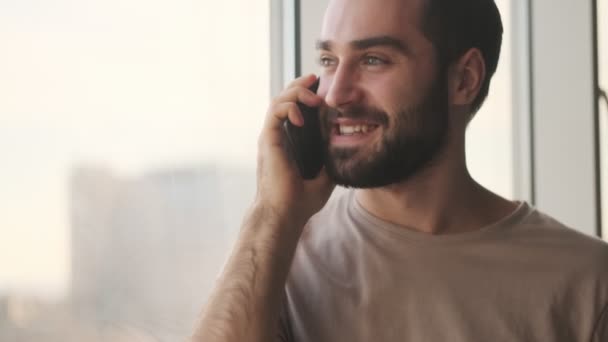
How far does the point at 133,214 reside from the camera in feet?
4.29

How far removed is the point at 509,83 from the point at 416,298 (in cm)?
108

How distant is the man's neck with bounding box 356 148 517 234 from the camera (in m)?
1.39

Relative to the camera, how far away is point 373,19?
1299 millimetres

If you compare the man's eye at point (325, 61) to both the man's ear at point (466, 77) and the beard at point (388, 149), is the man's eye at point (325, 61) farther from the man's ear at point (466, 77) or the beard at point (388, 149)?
the man's ear at point (466, 77)

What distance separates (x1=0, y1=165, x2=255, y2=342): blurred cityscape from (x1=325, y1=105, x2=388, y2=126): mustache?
0.29 metres

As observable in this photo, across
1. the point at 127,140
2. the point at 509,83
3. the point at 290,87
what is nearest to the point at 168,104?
the point at 127,140

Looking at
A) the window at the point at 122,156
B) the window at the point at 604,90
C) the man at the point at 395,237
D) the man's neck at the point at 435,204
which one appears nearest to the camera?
the window at the point at 122,156

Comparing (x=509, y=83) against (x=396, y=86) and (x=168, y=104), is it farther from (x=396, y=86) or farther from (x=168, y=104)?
(x=168, y=104)

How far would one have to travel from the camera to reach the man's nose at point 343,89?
1276mm

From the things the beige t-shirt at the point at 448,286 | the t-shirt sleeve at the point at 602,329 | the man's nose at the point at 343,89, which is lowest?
the t-shirt sleeve at the point at 602,329

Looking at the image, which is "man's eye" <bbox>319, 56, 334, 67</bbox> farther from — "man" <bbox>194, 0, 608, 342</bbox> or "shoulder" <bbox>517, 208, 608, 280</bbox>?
"shoulder" <bbox>517, 208, 608, 280</bbox>

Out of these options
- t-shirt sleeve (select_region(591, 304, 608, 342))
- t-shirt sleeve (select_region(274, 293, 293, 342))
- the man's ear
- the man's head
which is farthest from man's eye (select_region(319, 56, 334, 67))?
t-shirt sleeve (select_region(591, 304, 608, 342))

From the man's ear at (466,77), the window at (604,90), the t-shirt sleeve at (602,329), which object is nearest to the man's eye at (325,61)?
the man's ear at (466,77)

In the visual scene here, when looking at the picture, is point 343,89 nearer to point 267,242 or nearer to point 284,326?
point 267,242
